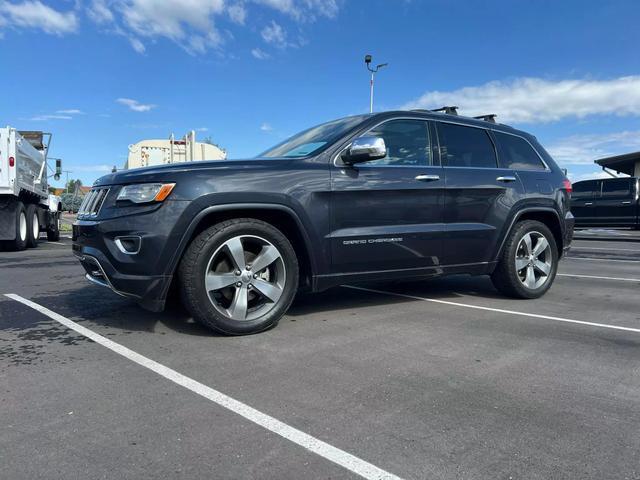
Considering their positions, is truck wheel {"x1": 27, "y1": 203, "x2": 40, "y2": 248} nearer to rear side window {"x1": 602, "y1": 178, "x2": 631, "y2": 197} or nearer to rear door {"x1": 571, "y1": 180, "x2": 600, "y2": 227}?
rear door {"x1": 571, "y1": 180, "x2": 600, "y2": 227}

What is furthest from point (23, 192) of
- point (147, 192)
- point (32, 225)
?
point (147, 192)

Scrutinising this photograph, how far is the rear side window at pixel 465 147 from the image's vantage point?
5.11m

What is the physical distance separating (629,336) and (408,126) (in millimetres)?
2638

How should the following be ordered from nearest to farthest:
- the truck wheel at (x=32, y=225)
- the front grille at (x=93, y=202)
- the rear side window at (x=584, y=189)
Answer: the front grille at (x=93, y=202)
the truck wheel at (x=32, y=225)
the rear side window at (x=584, y=189)

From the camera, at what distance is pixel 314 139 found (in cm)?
485

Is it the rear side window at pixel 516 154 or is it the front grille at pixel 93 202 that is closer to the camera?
the front grille at pixel 93 202

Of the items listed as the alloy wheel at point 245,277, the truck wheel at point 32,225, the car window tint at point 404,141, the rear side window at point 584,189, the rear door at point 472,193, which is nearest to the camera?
the alloy wheel at point 245,277

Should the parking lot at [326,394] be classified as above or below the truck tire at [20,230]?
below

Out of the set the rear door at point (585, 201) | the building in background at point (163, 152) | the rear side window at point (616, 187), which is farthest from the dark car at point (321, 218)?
the rear door at point (585, 201)

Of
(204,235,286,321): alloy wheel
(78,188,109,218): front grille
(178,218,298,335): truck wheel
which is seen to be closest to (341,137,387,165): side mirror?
(178,218,298,335): truck wheel

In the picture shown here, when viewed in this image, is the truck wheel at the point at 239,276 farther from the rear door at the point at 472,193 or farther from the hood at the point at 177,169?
the rear door at the point at 472,193

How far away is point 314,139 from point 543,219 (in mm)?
2958

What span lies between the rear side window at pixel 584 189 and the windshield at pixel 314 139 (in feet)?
55.1

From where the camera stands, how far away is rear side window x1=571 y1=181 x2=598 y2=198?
18734 millimetres
